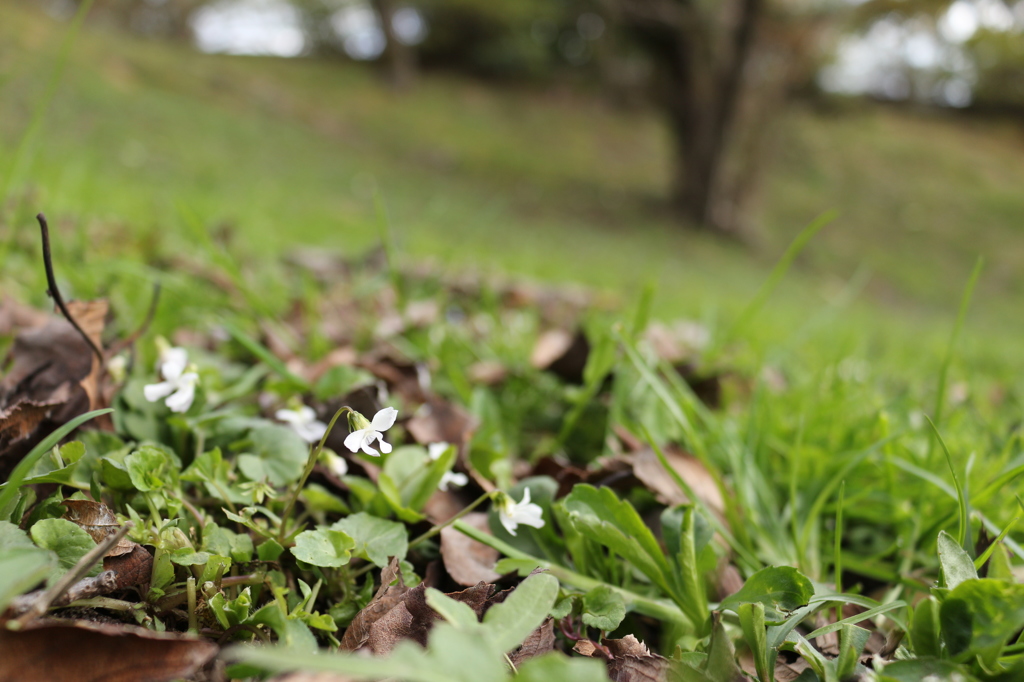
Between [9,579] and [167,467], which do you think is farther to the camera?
[167,467]

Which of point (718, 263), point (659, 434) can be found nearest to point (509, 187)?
point (718, 263)

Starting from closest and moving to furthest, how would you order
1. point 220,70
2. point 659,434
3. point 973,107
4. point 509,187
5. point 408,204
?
point 659,434, point 408,204, point 509,187, point 220,70, point 973,107

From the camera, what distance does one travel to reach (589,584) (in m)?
0.74

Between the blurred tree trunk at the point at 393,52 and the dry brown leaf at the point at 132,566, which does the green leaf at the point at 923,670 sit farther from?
the blurred tree trunk at the point at 393,52

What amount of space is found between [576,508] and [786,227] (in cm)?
1344

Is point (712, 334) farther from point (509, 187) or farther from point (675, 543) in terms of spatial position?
point (509, 187)

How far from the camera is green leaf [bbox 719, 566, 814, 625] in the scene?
0.64m

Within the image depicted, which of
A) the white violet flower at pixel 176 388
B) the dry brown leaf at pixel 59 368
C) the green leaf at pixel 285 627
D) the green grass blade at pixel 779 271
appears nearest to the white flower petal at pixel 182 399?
the white violet flower at pixel 176 388

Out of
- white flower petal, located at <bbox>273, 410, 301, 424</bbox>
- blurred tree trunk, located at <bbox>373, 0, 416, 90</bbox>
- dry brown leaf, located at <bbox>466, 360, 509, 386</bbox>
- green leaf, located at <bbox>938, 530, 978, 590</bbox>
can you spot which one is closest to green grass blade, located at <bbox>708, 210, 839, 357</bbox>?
dry brown leaf, located at <bbox>466, 360, 509, 386</bbox>

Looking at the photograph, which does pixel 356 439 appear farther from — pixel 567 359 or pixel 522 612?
pixel 567 359

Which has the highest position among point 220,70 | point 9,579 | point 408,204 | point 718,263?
point 220,70

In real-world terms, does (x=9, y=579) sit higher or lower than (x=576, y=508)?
higher

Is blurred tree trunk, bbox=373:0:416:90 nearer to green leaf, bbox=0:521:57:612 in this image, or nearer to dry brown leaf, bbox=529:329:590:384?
dry brown leaf, bbox=529:329:590:384

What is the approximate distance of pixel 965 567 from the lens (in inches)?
23.8
